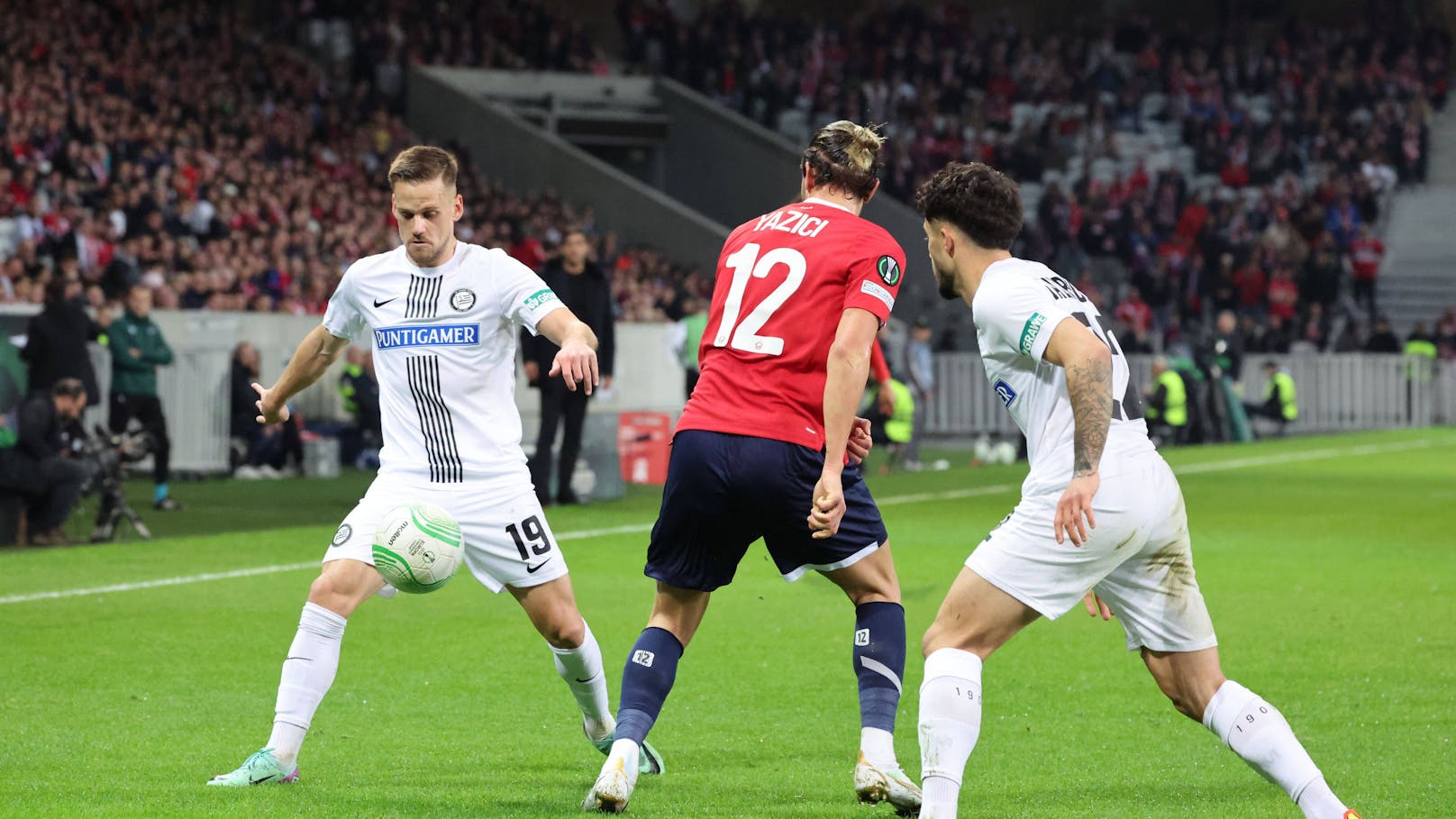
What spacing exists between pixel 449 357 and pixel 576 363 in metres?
0.67

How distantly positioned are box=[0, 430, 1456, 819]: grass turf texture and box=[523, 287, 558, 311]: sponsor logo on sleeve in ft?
5.25

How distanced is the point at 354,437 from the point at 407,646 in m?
13.5

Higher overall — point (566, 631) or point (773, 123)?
point (773, 123)

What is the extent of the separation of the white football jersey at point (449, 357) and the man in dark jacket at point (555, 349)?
911 centimetres

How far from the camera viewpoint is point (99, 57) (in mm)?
29859

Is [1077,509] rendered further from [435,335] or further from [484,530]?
[435,335]

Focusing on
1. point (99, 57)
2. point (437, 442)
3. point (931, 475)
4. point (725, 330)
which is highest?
point (99, 57)

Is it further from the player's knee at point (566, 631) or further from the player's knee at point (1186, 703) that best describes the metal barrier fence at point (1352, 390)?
the player's knee at point (1186, 703)

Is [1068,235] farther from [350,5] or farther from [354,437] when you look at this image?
[354,437]

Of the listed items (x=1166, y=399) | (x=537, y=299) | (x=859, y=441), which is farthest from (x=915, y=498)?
(x=537, y=299)

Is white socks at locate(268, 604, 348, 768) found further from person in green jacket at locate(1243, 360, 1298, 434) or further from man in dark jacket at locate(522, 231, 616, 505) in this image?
person in green jacket at locate(1243, 360, 1298, 434)

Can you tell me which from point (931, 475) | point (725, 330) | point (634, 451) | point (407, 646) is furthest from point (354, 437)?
point (725, 330)

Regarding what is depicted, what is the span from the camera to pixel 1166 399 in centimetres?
2648

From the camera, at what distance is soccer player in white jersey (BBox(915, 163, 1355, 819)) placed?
5.05m
